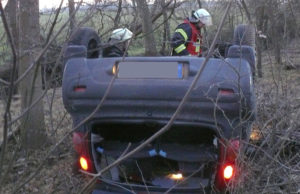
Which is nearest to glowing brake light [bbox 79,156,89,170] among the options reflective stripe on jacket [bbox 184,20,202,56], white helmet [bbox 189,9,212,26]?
reflective stripe on jacket [bbox 184,20,202,56]

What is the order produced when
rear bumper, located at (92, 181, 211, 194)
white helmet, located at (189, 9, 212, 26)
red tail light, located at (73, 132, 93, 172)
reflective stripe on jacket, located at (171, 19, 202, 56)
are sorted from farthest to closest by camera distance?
white helmet, located at (189, 9, 212, 26) → reflective stripe on jacket, located at (171, 19, 202, 56) → red tail light, located at (73, 132, 93, 172) → rear bumper, located at (92, 181, 211, 194)

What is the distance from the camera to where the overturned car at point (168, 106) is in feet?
11.3

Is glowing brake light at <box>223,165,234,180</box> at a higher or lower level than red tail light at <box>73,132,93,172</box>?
lower

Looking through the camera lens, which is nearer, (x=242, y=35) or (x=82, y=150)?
(x=82, y=150)

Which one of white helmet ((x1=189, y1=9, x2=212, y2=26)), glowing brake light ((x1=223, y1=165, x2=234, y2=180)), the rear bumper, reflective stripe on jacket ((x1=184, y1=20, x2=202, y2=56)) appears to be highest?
white helmet ((x1=189, y1=9, x2=212, y2=26))

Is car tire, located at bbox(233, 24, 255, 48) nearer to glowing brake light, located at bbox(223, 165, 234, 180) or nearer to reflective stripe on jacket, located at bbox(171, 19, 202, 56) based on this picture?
glowing brake light, located at bbox(223, 165, 234, 180)

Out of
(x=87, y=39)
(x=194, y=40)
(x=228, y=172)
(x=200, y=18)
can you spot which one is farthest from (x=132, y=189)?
(x=200, y=18)

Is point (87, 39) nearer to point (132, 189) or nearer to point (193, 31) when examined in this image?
point (132, 189)

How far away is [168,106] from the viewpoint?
3479mm

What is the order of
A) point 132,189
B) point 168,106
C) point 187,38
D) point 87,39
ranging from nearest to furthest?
1. point 168,106
2. point 132,189
3. point 87,39
4. point 187,38

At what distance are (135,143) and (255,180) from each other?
3.32 ft

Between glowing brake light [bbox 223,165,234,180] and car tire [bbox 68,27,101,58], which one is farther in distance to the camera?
car tire [bbox 68,27,101,58]

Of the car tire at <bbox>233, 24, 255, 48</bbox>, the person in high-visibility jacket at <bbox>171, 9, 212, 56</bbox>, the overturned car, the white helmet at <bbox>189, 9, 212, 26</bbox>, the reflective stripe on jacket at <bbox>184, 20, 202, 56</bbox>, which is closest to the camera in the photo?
the overturned car

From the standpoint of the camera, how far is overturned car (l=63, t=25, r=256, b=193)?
3.44 meters
